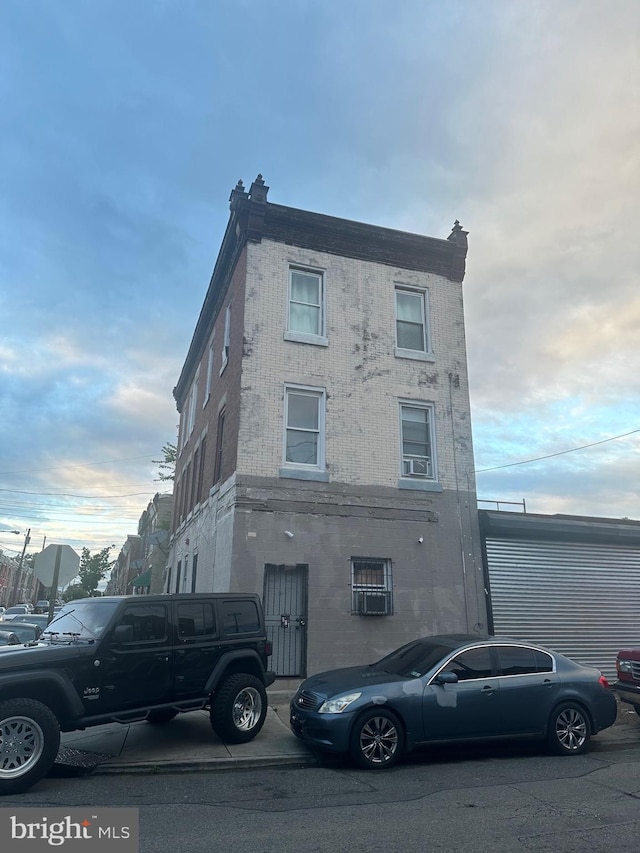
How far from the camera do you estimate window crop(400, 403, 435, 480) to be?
46.4 feet

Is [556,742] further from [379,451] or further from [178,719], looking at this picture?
[379,451]

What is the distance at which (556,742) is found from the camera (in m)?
7.98

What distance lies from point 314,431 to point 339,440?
2.03ft

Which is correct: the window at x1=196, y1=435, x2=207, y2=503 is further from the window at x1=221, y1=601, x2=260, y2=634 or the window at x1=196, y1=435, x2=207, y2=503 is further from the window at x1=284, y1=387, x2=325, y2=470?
the window at x1=221, y1=601, x2=260, y2=634

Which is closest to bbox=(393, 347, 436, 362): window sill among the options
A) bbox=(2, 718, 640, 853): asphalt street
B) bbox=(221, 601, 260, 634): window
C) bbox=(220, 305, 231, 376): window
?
bbox=(220, 305, 231, 376): window

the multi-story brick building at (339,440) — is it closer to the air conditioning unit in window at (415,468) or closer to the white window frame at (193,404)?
the air conditioning unit in window at (415,468)

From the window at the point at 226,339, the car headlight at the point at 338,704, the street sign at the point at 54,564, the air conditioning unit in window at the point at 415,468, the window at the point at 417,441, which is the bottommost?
the car headlight at the point at 338,704

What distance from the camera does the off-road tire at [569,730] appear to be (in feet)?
26.2

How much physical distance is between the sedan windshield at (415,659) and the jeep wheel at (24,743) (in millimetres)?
4341

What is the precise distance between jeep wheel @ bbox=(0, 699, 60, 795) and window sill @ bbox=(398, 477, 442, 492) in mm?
9208

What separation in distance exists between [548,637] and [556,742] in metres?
6.59

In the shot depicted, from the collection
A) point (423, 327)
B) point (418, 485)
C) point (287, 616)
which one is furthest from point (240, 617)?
point (423, 327)

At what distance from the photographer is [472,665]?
800 centimetres

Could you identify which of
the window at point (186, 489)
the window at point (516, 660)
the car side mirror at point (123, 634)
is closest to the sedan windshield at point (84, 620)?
the car side mirror at point (123, 634)
